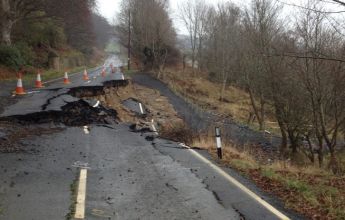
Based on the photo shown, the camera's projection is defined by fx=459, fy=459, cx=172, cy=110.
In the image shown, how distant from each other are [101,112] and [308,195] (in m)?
9.59

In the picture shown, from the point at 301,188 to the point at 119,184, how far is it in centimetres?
338

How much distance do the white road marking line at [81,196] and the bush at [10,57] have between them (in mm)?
25140

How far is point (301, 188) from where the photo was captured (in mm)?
8547

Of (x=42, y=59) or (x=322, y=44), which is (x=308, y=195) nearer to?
(x=322, y=44)

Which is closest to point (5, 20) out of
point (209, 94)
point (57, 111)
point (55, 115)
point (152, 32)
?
point (152, 32)

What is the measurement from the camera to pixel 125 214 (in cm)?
636

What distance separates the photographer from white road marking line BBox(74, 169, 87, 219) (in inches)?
241

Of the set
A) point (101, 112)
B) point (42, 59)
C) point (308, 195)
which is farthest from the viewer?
point (42, 59)

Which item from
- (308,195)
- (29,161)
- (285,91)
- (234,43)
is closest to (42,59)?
(234,43)

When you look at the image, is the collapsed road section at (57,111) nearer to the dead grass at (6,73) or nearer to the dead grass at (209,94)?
the dead grass at (6,73)

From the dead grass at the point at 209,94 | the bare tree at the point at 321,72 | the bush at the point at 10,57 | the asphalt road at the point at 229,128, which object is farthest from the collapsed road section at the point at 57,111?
the dead grass at the point at 209,94

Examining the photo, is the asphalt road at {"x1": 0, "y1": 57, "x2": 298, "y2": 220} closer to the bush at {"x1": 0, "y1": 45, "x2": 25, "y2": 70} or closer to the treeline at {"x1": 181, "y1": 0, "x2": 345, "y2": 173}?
the treeline at {"x1": 181, "y1": 0, "x2": 345, "y2": 173}

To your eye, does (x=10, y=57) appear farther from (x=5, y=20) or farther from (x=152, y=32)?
(x=152, y=32)

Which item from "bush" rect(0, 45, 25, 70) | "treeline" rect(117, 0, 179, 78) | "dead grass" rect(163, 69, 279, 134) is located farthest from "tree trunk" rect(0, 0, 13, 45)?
"treeline" rect(117, 0, 179, 78)
